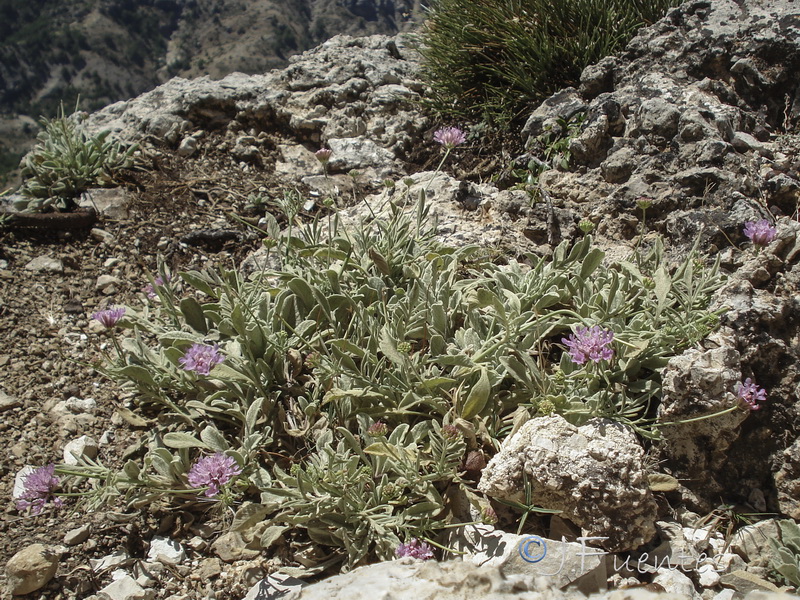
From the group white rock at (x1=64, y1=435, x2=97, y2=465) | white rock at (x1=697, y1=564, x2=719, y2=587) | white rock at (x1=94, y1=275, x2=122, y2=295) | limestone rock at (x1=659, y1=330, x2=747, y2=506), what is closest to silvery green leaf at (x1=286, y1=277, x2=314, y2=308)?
white rock at (x1=64, y1=435, x2=97, y2=465)

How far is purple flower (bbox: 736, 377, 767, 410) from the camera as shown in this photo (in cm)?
233

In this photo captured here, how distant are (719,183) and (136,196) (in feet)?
13.1

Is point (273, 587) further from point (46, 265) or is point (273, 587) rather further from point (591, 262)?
point (46, 265)

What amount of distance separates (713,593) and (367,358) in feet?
5.34

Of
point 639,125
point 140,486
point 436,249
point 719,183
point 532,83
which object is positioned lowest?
point 140,486

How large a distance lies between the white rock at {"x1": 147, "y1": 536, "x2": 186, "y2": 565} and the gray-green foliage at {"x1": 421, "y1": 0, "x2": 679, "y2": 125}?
3.67m

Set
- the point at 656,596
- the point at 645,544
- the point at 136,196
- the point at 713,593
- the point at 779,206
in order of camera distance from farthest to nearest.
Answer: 1. the point at 136,196
2. the point at 779,206
3. the point at 645,544
4. the point at 713,593
5. the point at 656,596

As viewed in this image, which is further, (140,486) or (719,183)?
(719,183)

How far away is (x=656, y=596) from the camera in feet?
4.71

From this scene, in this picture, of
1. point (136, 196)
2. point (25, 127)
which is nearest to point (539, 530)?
point (136, 196)

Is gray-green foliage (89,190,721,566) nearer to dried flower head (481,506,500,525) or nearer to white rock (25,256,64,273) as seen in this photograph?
dried flower head (481,506,500,525)

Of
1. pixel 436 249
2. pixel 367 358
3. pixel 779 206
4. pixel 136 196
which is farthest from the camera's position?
pixel 136 196

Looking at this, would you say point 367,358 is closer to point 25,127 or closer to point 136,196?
point 136,196

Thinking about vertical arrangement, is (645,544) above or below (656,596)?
below
